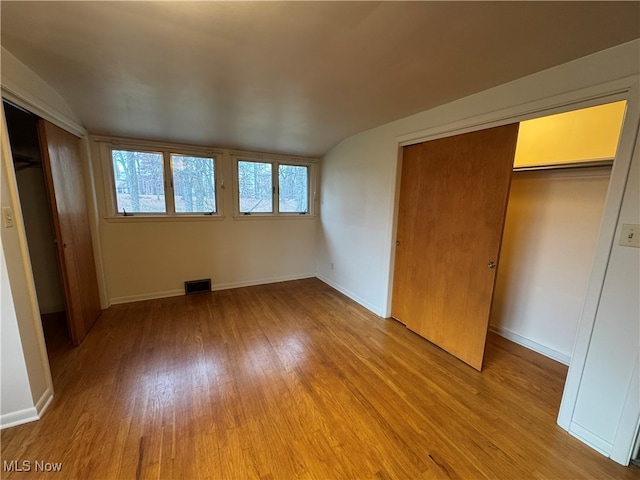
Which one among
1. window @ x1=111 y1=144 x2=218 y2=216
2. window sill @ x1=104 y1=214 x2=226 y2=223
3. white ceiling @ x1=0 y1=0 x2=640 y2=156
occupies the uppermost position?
white ceiling @ x1=0 y1=0 x2=640 y2=156

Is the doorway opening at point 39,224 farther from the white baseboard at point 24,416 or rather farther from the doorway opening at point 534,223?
the doorway opening at point 534,223

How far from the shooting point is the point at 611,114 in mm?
1922

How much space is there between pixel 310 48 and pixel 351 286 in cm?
278

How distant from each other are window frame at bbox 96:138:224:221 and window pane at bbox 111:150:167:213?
0.13ft

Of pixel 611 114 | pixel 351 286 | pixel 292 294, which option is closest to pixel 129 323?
pixel 292 294

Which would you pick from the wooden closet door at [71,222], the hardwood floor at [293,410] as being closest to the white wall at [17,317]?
the hardwood floor at [293,410]

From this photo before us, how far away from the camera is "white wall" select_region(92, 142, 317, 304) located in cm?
315

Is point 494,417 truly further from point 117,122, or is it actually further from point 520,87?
point 117,122

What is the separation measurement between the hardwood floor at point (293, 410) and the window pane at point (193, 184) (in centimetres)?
159

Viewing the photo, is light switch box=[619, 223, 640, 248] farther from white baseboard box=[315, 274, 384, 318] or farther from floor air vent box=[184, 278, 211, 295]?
floor air vent box=[184, 278, 211, 295]

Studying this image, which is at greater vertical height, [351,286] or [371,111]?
[371,111]

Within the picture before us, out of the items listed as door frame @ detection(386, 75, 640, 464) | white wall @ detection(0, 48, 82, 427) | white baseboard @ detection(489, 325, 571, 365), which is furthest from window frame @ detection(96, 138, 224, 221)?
white baseboard @ detection(489, 325, 571, 365)

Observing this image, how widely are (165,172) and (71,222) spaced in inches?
48.7

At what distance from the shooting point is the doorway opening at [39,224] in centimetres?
244
